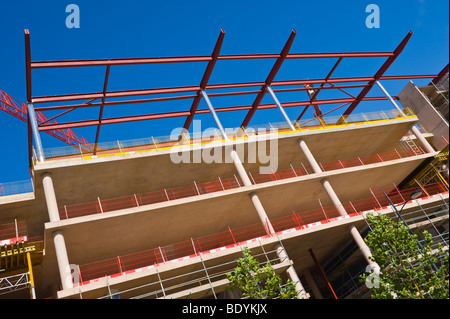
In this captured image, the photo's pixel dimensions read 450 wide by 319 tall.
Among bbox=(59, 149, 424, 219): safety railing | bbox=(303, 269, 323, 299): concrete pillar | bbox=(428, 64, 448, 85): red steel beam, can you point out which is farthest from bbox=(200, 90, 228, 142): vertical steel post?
bbox=(428, 64, 448, 85): red steel beam

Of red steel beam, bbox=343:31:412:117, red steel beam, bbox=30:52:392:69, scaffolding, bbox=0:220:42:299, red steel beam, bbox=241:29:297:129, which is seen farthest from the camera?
red steel beam, bbox=343:31:412:117

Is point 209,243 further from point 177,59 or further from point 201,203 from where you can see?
point 177,59

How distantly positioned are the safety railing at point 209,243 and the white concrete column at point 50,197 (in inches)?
160

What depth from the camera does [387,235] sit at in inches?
728

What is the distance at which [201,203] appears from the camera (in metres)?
24.8

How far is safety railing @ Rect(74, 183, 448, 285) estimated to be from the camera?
25.7 m

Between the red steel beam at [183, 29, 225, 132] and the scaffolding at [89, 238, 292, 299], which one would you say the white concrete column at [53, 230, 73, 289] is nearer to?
the scaffolding at [89, 238, 292, 299]

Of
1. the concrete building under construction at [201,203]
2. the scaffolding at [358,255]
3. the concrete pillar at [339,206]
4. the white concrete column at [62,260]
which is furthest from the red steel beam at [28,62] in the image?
the scaffolding at [358,255]

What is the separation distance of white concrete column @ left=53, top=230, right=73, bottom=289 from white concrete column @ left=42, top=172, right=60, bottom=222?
3.20 ft
